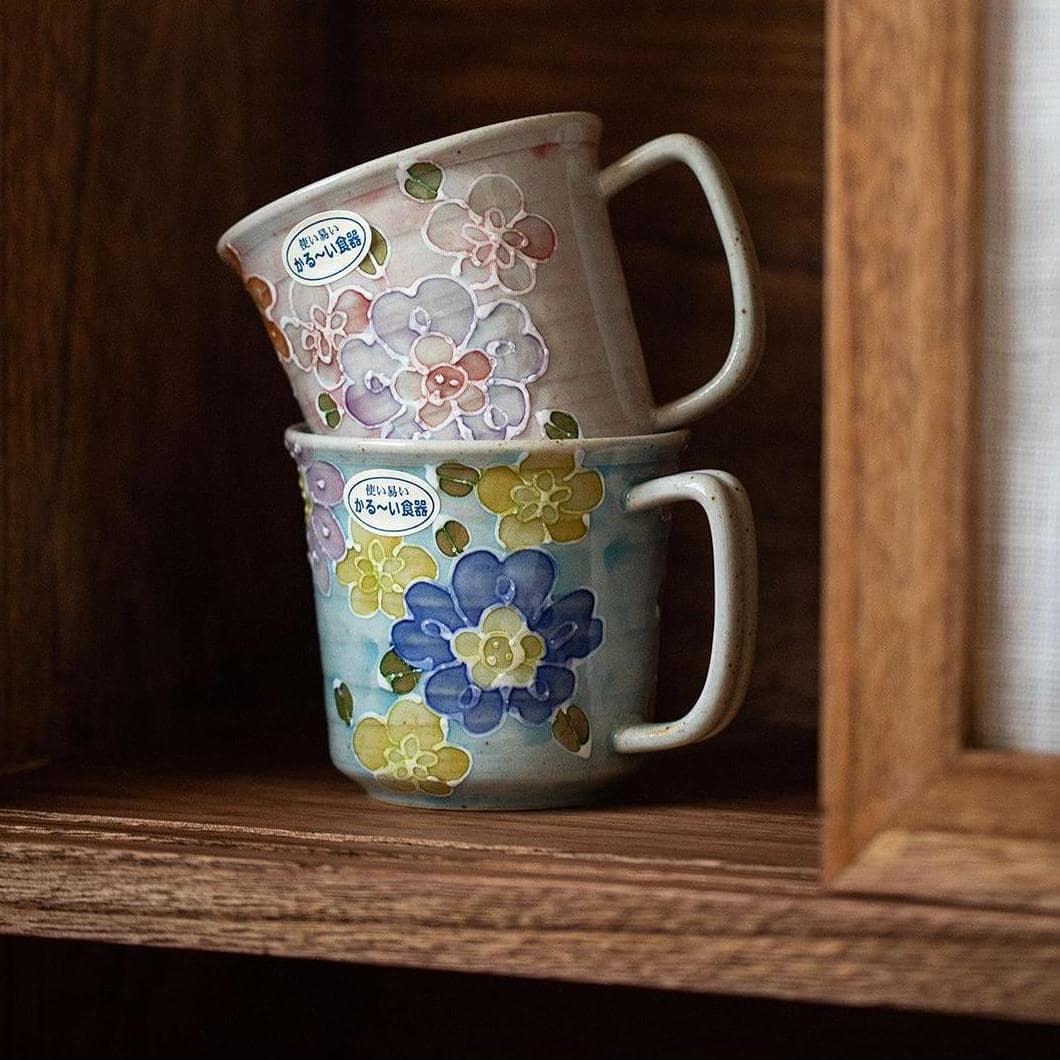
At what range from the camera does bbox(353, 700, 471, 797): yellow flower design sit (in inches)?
21.2

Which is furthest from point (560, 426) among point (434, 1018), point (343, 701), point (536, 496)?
point (434, 1018)

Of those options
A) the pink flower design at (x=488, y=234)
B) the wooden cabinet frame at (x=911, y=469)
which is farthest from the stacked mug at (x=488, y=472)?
the wooden cabinet frame at (x=911, y=469)

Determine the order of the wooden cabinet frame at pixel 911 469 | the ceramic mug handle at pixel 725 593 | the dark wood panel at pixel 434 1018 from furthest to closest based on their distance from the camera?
the dark wood panel at pixel 434 1018 < the ceramic mug handle at pixel 725 593 < the wooden cabinet frame at pixel 911 469

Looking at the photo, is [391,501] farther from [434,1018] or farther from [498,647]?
[434,1018]

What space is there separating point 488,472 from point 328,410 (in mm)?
70

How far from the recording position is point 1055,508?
40 centimetres

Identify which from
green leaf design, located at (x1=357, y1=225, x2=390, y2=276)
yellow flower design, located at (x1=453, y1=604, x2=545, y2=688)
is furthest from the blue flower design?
green leaf design, located at (x1=357, y1=225, x2=390, y2=276)

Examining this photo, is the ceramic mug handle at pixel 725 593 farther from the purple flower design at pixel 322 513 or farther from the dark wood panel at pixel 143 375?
the dark wood panel at pixel 143 375

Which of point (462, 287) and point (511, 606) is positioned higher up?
point (462, 287)

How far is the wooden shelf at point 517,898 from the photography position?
413 millimetres

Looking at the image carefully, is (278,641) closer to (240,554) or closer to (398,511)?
(240,554)

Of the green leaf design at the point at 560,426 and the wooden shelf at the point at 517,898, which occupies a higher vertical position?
the green leaf design at the point at 560,426

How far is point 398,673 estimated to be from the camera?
1.78 ft

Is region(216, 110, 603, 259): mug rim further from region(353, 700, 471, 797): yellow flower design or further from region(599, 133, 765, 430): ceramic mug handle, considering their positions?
region(353, 700, 471, 797): yellow flower design
